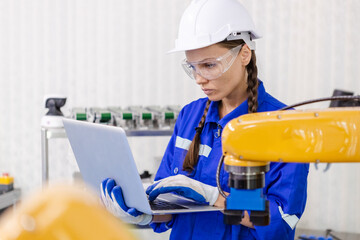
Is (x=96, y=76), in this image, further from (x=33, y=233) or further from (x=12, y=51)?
(x=33, y=233)

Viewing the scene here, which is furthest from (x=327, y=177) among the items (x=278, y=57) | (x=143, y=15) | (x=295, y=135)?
(x=295, y=135)

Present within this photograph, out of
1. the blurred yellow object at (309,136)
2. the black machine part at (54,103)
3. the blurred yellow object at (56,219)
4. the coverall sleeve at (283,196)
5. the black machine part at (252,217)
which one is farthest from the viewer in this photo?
the black machine part at (54,103)

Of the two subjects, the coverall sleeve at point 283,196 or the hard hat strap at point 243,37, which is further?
the hard hat strap at point 243,37

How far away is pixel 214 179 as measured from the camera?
1572 millimetres

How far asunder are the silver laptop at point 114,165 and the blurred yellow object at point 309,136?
63cm

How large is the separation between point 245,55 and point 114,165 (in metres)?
0.60

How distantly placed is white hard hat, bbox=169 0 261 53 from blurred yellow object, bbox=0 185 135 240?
1329 millimetres

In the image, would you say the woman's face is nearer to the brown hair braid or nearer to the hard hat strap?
the hard hat strap

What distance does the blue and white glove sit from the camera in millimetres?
1482

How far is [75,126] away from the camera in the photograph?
1.52m

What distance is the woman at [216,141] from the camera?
4.78 ft

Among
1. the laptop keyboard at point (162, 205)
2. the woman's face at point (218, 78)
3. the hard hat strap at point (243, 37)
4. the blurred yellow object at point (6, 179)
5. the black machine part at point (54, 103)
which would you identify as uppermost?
the hard hat strap at point (243, 37)

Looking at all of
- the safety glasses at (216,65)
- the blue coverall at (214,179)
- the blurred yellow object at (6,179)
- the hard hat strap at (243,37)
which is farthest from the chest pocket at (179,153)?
the blurred yellow object at (6,179)

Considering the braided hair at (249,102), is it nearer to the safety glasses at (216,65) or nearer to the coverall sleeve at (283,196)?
the safety glasses at (216,65)
